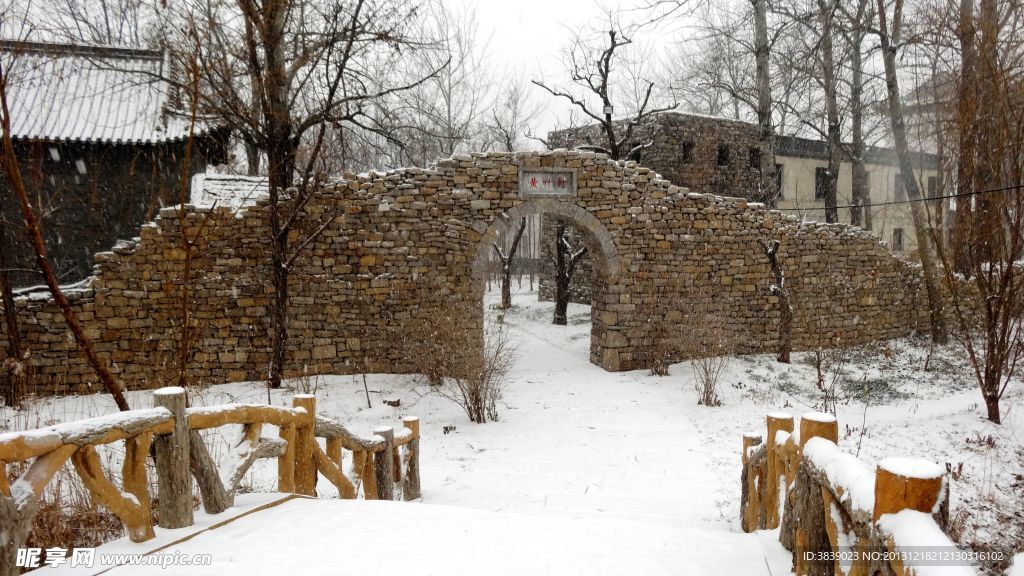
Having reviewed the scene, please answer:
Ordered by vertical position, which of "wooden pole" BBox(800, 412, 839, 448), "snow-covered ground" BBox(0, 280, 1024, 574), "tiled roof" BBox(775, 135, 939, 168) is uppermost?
"tiled roof" BBox(775, 135, 939, 168)

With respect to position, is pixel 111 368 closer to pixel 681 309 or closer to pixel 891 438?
pixel 681 309

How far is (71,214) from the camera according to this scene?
10.3 metres

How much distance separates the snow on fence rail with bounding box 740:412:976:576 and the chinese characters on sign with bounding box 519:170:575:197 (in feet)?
20.5

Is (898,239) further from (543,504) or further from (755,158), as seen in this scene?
(543,504)

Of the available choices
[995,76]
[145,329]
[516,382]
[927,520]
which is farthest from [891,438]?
[145,329]

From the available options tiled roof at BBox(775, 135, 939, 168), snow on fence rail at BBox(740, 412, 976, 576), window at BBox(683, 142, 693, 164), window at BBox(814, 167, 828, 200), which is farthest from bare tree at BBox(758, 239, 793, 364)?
window at BBox(814, 167, 828, 200)

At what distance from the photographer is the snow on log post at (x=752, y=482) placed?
4043 millimetres

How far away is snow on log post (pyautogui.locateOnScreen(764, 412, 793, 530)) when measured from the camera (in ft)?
11.5

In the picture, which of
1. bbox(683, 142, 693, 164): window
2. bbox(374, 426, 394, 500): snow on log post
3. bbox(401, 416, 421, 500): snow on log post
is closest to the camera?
bbox(374, 426, 394, 500): snow on log post

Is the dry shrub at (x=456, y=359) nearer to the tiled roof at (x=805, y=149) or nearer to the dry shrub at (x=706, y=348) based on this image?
the dry shrub at (x=706, y=348)

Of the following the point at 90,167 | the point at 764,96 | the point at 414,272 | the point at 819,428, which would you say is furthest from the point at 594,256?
the point at 90,167

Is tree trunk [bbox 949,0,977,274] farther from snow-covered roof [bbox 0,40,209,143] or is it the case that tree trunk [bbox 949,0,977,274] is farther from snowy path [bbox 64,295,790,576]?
snow-covered roof [bbox 0,40,209,143]

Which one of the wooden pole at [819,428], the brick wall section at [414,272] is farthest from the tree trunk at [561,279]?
the wooden pole at [819,428]

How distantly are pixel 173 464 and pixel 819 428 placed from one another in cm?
325
